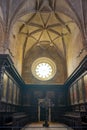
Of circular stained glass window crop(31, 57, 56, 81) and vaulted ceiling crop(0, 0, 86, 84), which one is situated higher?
vaulted ceiling crop(0, 0, 86, 84)

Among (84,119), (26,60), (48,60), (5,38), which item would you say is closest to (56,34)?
(48,60)

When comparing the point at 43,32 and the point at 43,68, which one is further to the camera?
the point at 43,68

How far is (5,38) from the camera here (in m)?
10.7

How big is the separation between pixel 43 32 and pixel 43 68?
13.6 feet

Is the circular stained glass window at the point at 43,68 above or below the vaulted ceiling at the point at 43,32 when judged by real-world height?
below

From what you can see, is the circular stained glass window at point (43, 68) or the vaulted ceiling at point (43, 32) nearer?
the vaulted ceiling at point (43, 32)

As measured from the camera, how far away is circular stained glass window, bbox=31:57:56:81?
57.1 ft

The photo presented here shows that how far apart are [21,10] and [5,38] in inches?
108

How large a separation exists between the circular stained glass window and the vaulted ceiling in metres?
0.43

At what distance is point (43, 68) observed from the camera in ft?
58.6

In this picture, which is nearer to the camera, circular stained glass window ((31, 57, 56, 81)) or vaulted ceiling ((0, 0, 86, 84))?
vaulted ceiling ((0, 0, 86, 84))

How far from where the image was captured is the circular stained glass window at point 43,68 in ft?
57.1

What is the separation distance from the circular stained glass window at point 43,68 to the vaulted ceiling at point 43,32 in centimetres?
43

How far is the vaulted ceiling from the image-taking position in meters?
11.3
